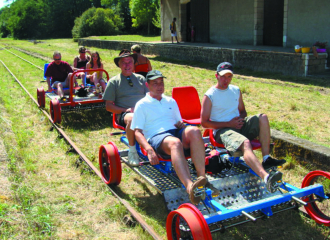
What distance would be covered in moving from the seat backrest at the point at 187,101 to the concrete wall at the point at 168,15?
21437 mm

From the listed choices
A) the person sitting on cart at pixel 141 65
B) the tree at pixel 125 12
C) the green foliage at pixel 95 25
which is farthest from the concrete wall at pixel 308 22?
the tree at pixel 125 12

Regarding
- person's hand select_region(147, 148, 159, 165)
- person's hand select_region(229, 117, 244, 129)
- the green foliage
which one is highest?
the green foliage

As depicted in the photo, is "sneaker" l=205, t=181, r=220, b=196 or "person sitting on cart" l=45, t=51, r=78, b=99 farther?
"person sitting on cart" l=45, t=51, r=78, b=99

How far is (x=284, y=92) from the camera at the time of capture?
962 cm

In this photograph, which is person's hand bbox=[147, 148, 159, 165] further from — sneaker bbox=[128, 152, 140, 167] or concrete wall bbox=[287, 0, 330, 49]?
concrete wall bbox=[287, 0, 330, 49]

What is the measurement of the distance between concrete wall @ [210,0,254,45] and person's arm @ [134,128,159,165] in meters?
16.3

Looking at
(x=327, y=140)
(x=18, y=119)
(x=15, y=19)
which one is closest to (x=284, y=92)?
(x=327, y=140)

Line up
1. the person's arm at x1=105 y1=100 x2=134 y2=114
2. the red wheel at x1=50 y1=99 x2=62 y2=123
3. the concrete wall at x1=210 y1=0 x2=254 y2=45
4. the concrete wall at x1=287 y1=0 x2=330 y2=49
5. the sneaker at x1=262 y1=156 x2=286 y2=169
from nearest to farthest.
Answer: the sneaker at x1=262 y1=156 x2=286 y2=169, the person's arm at x1=105 y1=100 x2=134 y2=114, the red wheel at x1=50 y1=99 x2=62 y2=123, the concrete wall at x1=287 y1=0 x2=330 y2=49, the concrete wall at x1=210 y1=0 x2=254 y2=45

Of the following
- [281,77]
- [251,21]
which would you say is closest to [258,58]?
[281,77]

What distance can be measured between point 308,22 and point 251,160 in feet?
43.2

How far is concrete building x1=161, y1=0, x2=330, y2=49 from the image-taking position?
14.7 metres

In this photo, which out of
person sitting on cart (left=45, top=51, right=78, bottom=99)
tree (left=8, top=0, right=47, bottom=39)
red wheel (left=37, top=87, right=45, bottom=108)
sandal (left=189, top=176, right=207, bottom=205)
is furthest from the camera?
tree (left=8, top=0, right=47, bottom=39)

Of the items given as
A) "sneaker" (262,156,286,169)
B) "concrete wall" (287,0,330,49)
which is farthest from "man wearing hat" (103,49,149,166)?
"concrete wall" (287,0,330,49)

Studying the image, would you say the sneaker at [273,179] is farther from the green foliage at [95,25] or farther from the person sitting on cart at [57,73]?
the green foliage at [95,25]
